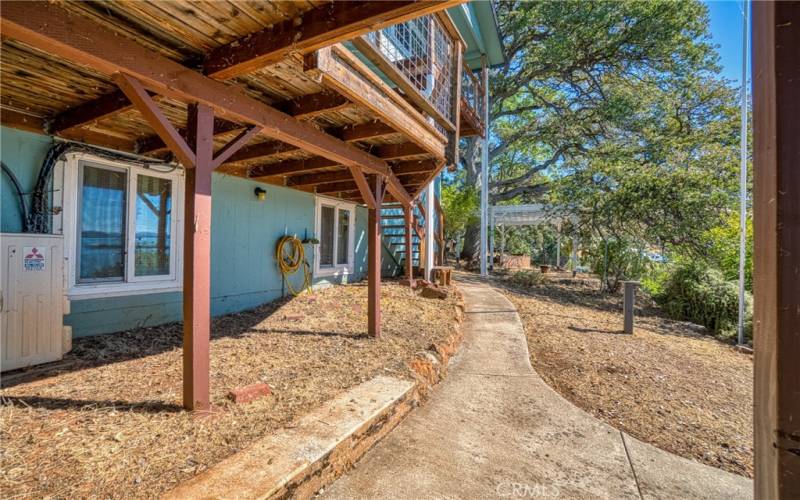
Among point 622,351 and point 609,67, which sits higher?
point 609,67

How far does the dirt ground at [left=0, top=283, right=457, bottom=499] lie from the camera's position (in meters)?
1.68

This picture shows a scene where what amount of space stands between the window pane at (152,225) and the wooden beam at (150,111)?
8.46 feet

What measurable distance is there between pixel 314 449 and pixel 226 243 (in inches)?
161

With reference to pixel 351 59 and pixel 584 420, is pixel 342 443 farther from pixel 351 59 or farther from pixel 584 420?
pixel 351 59

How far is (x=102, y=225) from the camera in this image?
3.92 metres

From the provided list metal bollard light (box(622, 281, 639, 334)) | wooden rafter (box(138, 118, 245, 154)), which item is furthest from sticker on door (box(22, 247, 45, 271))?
metal bollard light (box(622, 281, 639, 334))

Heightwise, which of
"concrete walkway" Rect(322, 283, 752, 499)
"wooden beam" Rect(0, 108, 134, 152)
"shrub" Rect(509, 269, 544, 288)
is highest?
"wooden beam" Rect(0, 108, 134, 152)

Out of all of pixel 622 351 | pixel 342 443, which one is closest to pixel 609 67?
pixel 622 351

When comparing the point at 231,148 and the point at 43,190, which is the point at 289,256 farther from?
the point at 231,148

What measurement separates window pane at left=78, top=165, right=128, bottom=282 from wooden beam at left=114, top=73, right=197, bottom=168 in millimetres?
2432

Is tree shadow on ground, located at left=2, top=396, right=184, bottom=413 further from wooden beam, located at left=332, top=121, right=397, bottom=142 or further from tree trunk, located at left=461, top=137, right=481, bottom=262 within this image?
tree trunk, located at left=461, top=137, right=481, bottom=262

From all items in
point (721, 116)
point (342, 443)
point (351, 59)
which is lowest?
point (342, 443)

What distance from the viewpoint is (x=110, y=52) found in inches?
75.0

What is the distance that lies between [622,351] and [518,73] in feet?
37.9
